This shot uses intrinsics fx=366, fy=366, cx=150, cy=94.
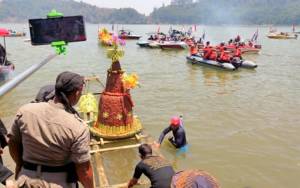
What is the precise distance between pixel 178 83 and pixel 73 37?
16.0 meters

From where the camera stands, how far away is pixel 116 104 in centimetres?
828

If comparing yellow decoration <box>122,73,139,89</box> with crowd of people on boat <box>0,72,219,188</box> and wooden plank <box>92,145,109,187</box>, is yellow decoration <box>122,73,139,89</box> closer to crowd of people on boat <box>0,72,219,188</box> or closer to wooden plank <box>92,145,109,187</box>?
wooden plank <box>92,145,109,187</box>

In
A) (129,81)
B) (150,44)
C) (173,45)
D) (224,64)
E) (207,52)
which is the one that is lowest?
(150,44)

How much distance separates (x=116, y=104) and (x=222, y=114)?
587cm

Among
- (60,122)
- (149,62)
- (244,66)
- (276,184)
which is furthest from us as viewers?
(149,62)

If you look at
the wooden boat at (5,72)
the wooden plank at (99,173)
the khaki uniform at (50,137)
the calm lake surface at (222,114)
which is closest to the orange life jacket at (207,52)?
the calm lake surface at (222,114)

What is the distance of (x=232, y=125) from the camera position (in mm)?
11711

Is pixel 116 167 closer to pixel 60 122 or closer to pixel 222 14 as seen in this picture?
pixel 60 122

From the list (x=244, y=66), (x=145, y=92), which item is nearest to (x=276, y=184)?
(x=145, y=92)

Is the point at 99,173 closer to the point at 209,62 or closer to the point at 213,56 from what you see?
the point at 209,62

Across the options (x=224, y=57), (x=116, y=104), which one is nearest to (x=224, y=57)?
(x=224, y=57)

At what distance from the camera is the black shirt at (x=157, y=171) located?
478 cm

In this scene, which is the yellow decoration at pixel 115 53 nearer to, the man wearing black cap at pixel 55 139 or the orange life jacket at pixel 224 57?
the man wearing black cap at pixel 55 139

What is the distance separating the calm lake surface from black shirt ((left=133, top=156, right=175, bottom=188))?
2.53 metres
